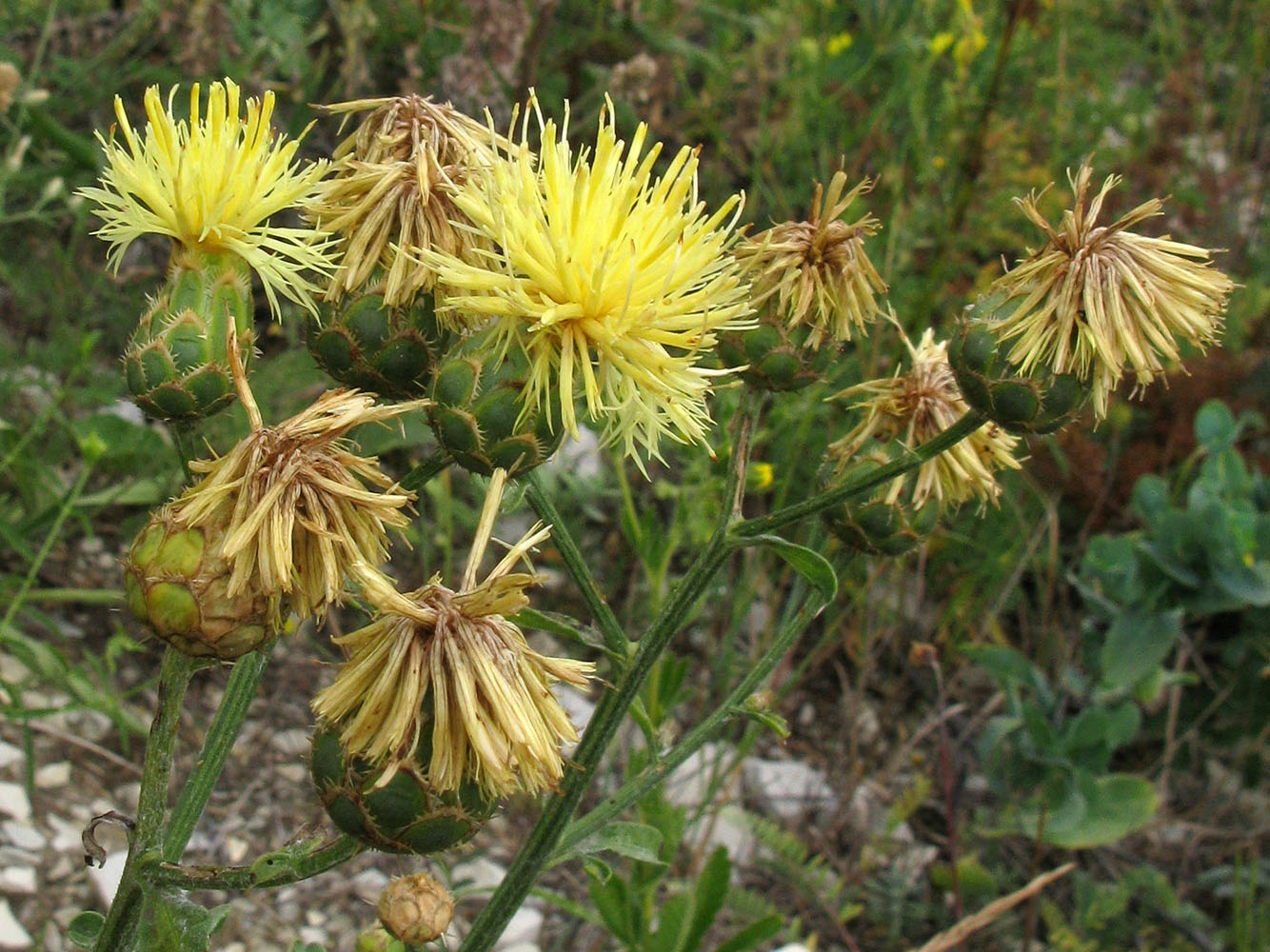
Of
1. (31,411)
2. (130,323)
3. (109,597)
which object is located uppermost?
(130,323)

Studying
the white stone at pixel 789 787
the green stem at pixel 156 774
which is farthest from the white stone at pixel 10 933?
the white stone at pixel 789 787

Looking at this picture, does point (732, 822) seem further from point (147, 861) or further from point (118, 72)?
point (118, 72)

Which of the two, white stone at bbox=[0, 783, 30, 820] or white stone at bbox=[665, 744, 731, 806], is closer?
white stone at bbox=[0, 783, 30, 820]

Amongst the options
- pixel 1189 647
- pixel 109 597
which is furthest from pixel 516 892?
pixel 1189 647

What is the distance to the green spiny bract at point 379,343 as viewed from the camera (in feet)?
5.70

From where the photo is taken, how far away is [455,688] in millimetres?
1436

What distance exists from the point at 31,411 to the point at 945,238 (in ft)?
9.46

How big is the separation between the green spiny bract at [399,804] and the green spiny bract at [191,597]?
0.56ft

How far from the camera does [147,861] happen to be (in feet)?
5.21

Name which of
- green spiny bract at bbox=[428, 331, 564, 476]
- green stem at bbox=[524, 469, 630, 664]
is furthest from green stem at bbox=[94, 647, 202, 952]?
green stem at bbox=[524, 469, 630, 664]

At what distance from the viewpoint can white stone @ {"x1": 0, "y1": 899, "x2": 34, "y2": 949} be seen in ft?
8.98

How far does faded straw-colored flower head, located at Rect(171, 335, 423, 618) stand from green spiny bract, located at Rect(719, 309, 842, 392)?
2.33 feet

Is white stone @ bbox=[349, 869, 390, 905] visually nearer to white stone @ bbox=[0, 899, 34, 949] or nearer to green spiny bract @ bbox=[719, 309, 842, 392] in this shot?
white stone @ bbox=[0, 899, 34, 949]

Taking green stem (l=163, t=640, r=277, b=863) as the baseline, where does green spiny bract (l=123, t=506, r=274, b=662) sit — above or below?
above
